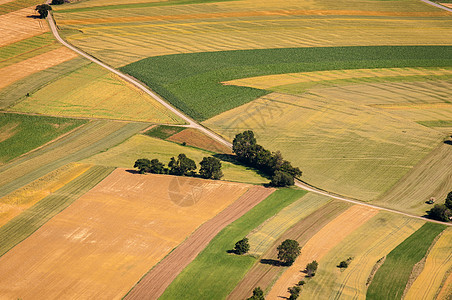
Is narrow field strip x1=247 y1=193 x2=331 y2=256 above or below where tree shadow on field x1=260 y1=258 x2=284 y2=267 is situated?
above

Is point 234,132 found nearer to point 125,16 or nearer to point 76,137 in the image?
point 76,137

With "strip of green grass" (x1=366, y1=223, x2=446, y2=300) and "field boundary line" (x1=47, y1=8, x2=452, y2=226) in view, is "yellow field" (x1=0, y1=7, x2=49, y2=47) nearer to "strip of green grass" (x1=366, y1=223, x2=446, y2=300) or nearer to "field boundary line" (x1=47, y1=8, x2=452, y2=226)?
"field boundary line" (x1=47, y1=8, x2=452, y2=226)

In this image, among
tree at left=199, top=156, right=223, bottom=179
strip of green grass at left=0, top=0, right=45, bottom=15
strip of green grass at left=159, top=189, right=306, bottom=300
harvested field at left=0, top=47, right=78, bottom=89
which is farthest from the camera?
strip of green grass at left=0, top=0, right=45, bottom=15

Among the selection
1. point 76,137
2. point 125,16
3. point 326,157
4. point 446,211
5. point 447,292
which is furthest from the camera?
point 125,16

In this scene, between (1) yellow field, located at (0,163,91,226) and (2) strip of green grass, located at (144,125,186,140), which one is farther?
(2) strip of green grass, located at (144,125,186,140)

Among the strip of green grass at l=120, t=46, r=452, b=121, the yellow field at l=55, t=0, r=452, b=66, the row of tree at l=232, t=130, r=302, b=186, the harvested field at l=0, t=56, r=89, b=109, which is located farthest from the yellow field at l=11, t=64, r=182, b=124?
the row of tree at l=232, t=130, r=302, b=186

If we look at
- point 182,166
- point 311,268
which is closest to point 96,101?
point 182,166

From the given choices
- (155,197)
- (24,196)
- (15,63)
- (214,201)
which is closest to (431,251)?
(214,201)

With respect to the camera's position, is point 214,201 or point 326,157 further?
point 326,157
